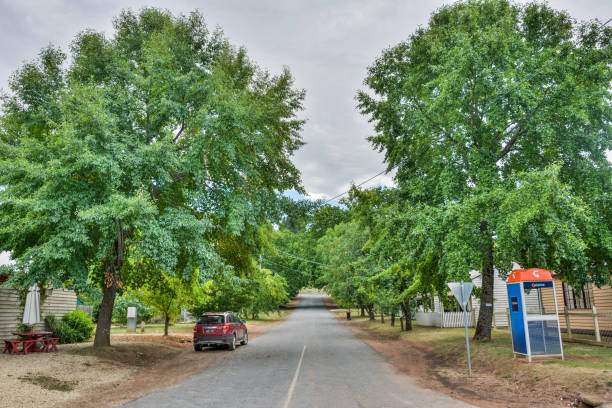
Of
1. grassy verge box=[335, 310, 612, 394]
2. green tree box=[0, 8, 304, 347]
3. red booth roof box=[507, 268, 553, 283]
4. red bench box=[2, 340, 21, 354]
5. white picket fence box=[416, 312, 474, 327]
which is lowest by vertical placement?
white picket fence box=[416, 312, 474, 327]

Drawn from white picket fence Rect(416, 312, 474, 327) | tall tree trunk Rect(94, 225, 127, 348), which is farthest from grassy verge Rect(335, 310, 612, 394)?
tall tree trunk Rect(94, 225, 127, 348)

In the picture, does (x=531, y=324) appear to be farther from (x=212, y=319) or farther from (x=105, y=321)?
(x=105, y=321)

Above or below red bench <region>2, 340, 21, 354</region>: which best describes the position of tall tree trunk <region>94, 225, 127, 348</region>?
above

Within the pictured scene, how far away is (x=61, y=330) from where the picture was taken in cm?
1855

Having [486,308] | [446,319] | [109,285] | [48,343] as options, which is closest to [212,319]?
[109,285]

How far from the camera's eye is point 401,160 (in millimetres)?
18250

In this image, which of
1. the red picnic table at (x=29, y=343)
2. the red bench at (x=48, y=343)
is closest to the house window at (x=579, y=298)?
the red bench at (x=48, y=343)

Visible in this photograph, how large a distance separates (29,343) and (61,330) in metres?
4.53

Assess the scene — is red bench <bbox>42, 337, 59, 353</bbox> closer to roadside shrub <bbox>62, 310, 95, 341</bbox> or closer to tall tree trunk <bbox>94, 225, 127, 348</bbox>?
tall tree trunk <bbox>94, 225, 127, 348</bbox>

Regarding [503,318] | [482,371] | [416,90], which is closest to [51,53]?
[416,90]

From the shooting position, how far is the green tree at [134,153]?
37.9 feet

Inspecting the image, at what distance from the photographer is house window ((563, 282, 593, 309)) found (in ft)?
59.8

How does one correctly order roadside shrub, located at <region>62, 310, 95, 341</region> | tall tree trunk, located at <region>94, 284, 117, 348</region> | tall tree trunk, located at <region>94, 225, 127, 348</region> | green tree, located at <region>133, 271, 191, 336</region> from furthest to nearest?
green tree, located at <region>133, 271, 191, 336</region>, roadside shrub, located at <region>62, 310, 95, 341</region>, tall tree trunk, located at <region>94, 284, 117, 348</region>, tall tree trunk, located at <region>94, 225, 127, 348</region>

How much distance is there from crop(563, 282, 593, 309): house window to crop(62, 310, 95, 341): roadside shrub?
23.4 meters
